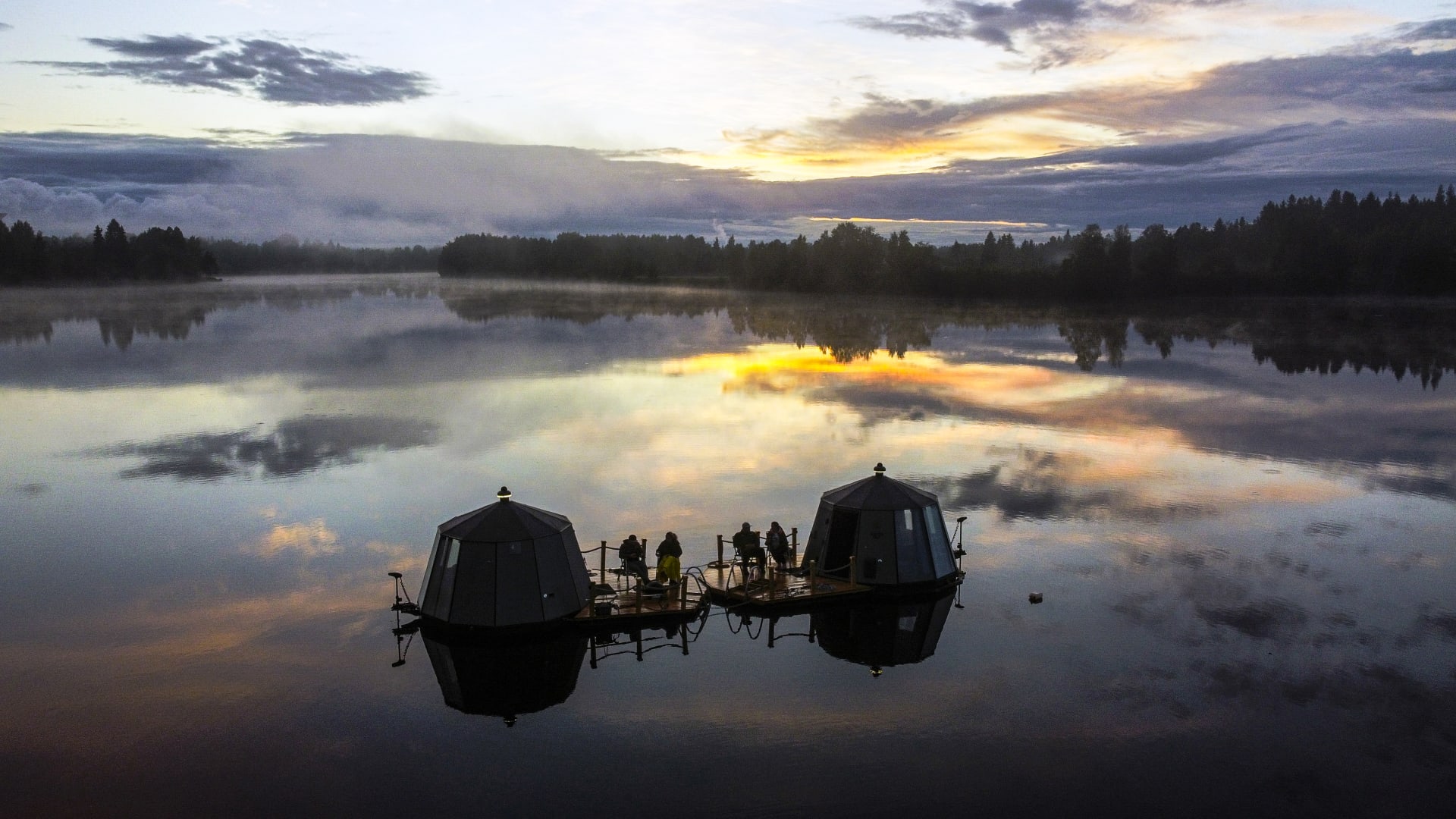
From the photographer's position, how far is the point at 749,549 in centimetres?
2539

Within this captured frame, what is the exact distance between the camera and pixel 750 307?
527 feet

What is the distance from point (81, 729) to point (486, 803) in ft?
26.6

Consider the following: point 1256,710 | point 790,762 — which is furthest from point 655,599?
point 1256,710

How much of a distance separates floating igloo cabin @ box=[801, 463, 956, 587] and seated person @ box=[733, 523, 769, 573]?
4.69 ft

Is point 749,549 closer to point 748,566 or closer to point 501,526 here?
point 748,566

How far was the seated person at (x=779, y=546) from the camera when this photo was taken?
26.0 m

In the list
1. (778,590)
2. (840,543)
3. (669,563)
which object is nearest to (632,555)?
(669,563)

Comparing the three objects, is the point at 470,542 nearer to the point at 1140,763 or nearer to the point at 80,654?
the point at 80,654

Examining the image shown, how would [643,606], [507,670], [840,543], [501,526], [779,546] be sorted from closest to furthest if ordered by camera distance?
[507,670] → [501,526] → [643,606] → [840,543] → [779,546]

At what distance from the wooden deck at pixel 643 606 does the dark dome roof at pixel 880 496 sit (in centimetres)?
431

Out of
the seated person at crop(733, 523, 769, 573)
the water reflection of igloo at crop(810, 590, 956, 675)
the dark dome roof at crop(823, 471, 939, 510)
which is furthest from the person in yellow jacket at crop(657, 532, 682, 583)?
the dark dome roof at crop(823, 471, 939, 510)

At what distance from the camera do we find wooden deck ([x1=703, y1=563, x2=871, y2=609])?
24.3m

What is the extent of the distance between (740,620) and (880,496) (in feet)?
15.1

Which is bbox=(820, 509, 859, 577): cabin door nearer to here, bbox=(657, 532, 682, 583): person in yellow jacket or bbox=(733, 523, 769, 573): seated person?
bbox=(733, 523, 769, 573): seated person
